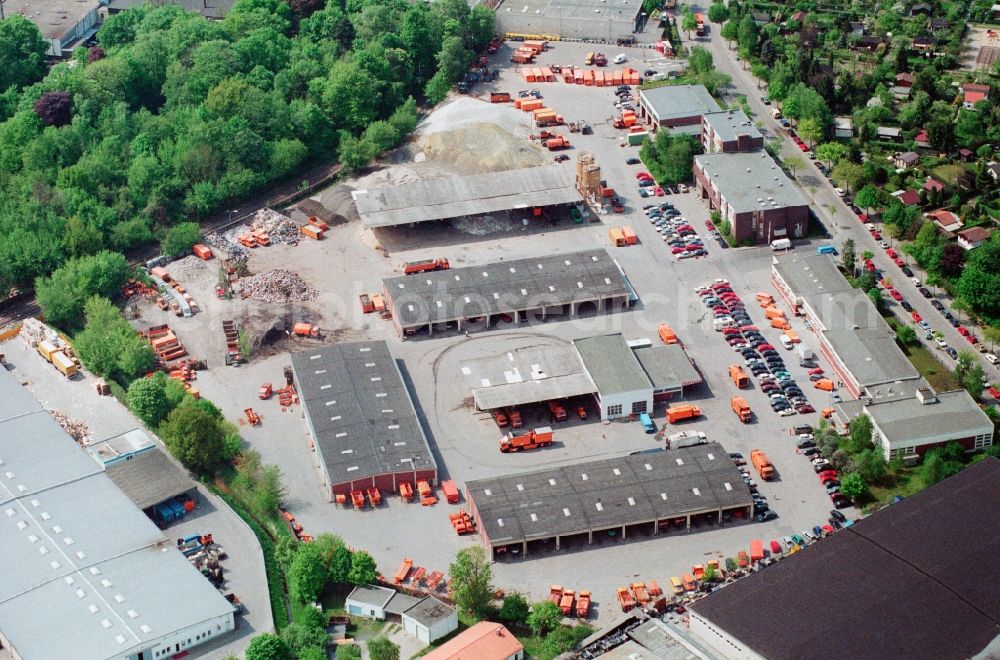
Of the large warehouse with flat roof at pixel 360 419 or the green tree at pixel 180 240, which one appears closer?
the large warehouse with flat roof at pixel 360 419

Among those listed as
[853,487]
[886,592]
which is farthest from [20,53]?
[886,592]

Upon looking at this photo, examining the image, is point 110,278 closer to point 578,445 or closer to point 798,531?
point 578,445

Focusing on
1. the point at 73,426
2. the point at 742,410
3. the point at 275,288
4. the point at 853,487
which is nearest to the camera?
the point at 853,487

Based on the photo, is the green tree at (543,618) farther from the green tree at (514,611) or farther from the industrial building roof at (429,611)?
the industrial building roof at (429,611)

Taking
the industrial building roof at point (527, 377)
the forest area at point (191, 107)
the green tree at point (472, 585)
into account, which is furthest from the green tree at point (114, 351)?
the green tree at point (472, 585)

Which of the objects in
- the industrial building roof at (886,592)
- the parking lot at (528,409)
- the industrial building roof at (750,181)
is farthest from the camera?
the industrial building roof at (750,181)

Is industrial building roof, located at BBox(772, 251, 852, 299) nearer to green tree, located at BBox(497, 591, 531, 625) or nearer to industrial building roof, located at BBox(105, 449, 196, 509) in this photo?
green tree, located at BBox(497, 591, 531, 625)

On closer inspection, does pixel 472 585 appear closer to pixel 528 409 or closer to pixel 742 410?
pixel 528 409
